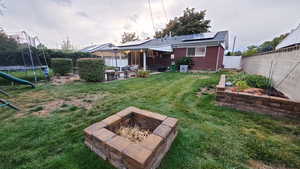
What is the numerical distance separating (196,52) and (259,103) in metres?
9.00

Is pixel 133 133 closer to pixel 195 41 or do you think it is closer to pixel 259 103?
pixel 259 103

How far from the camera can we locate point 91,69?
5.89 metres

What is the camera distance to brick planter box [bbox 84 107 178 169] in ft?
3.60

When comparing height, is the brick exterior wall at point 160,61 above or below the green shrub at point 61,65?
above

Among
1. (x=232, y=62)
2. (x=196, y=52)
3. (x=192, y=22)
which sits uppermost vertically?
(x=192, y=22)

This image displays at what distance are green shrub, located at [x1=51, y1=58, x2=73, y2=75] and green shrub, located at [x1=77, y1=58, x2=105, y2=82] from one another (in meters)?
2.85

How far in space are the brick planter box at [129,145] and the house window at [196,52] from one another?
10.3 metres

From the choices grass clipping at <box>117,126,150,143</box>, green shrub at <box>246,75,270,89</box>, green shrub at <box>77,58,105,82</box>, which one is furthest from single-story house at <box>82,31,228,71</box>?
grass clipping at <box>117,126,150,143</box>

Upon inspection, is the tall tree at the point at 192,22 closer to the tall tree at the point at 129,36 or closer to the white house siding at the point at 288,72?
the tall tree at the point at 129,36

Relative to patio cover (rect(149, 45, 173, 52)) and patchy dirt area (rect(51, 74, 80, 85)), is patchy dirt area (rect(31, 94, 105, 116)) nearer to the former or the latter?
patchy dirt area (rect(51, 74, 80, 85))

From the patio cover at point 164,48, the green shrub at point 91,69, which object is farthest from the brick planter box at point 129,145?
the patio cover at point 164,48

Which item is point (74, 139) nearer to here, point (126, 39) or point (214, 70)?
point (214, 70)

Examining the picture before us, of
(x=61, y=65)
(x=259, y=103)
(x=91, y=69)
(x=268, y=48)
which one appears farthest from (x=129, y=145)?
(x=268, y=48)

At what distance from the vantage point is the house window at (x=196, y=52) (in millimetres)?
10203
